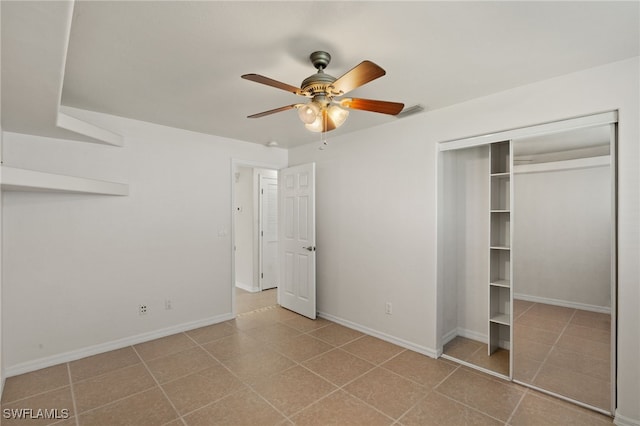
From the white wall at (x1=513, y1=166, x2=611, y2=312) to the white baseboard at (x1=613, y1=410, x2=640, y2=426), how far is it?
0.68 meters

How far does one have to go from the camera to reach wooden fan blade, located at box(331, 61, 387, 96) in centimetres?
152

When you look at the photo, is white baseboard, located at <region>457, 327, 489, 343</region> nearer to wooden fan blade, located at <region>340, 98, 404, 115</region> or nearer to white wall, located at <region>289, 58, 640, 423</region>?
white wall, located at <region>289, 58, 640, 423</region>

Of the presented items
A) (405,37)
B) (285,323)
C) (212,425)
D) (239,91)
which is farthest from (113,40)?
(285,323)

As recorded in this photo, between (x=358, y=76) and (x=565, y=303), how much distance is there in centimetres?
245

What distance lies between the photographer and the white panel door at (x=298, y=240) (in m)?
4.13

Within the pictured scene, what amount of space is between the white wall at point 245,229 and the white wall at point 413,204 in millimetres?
1409

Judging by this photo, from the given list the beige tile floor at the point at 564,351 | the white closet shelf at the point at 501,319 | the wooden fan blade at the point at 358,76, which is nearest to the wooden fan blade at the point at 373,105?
the wooden fan blade at the point at 358,76

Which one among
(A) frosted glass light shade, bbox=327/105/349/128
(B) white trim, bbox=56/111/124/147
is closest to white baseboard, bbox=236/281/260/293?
(B) white trim, bbox=56/111/124/147

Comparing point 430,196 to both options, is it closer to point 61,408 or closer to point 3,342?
point 61,408

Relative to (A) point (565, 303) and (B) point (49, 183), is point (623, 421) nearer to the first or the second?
(A) point (565, 303)

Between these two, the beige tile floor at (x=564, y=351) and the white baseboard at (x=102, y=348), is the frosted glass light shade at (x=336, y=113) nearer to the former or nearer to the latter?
the beige tile floor at (x=564, y=351)

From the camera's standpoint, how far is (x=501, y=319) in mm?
2764

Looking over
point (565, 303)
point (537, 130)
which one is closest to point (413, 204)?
point (537, 130)

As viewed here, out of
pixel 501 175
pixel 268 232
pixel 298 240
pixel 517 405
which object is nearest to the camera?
pixel 517 405
